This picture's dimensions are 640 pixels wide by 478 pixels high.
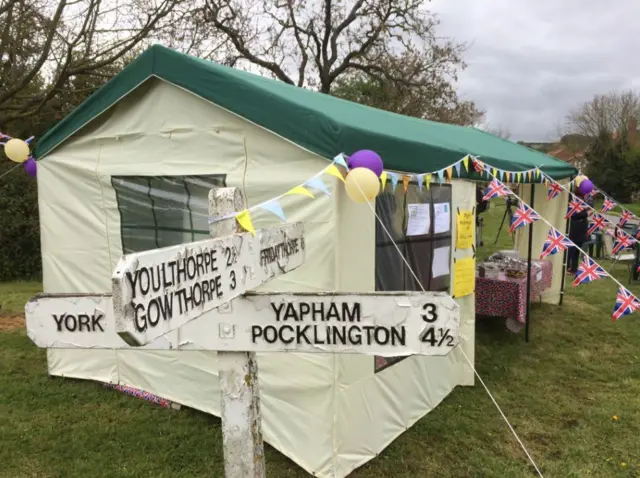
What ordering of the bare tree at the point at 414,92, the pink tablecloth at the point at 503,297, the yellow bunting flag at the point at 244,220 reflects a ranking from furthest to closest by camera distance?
1. the bare tree at the point at 414,92
2. the pink tablecloth at the point at 503,297
3. the yellow bunting flag at the point at 244,220

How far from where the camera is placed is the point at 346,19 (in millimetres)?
17156

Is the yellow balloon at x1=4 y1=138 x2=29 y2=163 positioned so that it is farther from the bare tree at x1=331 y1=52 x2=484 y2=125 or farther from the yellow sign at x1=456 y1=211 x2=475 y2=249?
the bare tree at x1=331 y1=52 x2=484 y2=125

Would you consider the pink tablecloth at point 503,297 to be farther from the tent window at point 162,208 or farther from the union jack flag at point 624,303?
the tent window at point 162,208

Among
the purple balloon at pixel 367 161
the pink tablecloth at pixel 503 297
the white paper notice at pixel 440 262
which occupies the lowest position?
the pink tablecloth at pixel 503 297

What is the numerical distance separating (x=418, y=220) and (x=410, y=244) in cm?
20

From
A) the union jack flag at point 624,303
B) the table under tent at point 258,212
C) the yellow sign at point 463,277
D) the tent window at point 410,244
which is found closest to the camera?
the table under tent at point 258,212

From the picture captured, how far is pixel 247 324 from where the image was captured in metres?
1.46

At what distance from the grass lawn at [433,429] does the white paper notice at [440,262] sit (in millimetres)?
1105

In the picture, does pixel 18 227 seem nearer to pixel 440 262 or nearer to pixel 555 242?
pixel 440 262

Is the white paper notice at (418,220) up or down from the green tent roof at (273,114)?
down

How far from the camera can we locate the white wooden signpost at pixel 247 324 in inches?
53.8

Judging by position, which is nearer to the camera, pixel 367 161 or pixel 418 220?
pixel 367 161

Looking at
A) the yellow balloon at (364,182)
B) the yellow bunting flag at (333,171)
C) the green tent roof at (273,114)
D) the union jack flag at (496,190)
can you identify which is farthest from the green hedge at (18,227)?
the yellow balloon at (364,182)

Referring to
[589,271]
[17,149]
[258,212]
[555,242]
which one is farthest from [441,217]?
[17,149]
